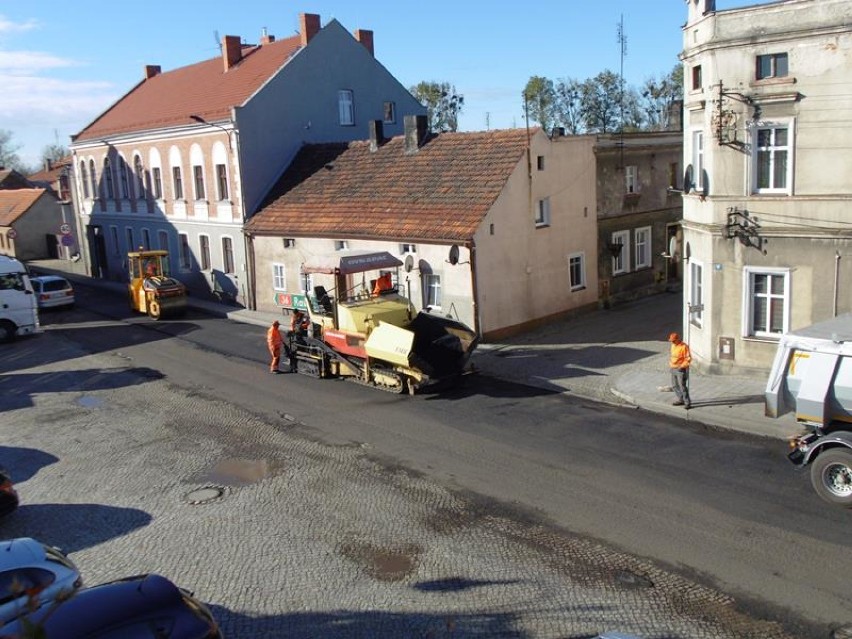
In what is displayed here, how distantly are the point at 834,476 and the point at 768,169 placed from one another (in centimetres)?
826

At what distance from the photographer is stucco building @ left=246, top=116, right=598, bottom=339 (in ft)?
74.1

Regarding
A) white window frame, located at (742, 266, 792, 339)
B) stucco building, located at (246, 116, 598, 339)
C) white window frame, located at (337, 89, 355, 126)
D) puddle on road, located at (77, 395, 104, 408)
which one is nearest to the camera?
white window frame, located at (742, 266, 792, 339)

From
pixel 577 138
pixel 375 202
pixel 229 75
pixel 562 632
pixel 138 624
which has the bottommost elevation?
pixel 562 632

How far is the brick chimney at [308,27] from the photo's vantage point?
105ft

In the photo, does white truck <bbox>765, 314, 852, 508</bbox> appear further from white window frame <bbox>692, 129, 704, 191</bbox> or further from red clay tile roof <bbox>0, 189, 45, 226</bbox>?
red clay tile roof <bbox>0, 189, 45, 226</bbox>

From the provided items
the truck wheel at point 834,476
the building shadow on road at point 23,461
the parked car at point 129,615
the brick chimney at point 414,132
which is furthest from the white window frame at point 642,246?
the parked car at point 129,615

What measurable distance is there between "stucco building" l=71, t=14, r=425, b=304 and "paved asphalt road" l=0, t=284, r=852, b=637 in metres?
13.1

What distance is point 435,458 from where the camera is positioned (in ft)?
45.7

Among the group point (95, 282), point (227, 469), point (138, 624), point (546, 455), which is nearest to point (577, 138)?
point (546, 455)

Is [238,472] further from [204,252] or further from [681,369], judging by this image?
[204,252]

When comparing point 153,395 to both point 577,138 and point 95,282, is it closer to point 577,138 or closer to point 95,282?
point 577,138

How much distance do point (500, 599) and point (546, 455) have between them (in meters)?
4.91

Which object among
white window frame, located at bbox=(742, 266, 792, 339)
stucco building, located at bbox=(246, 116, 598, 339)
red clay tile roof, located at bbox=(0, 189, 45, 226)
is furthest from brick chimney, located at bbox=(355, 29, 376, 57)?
red clay tile roof, located at bbox=(0, 189, 45, 226)

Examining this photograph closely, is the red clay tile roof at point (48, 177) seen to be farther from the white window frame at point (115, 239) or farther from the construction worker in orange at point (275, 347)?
the construction worker in orange at point (275, 347)
